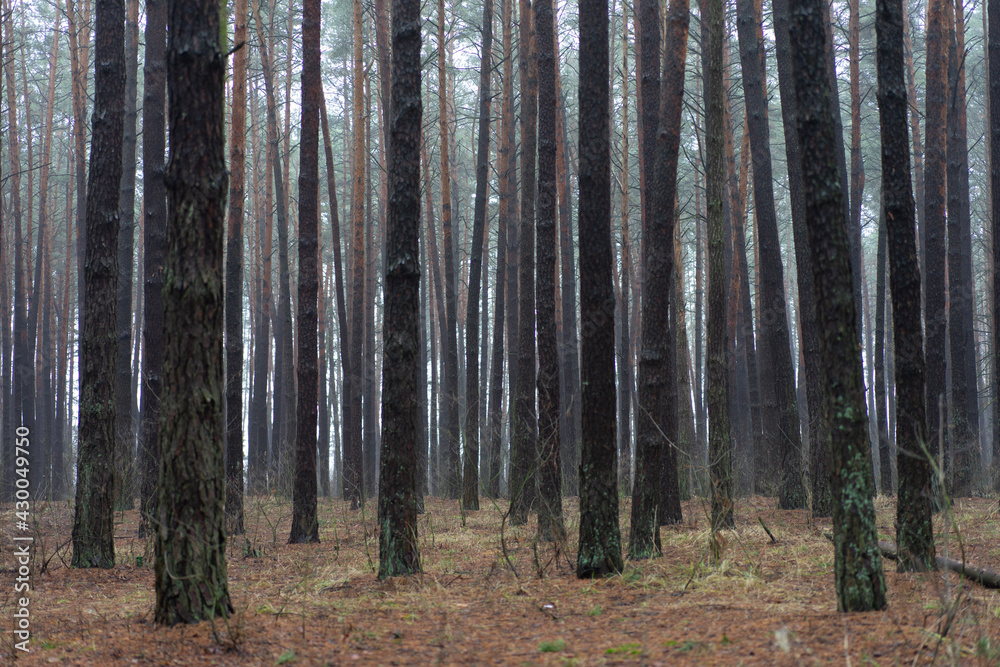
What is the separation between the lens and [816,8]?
446 centimetres

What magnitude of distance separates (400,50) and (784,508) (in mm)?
8293

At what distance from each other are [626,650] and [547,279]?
4886mm

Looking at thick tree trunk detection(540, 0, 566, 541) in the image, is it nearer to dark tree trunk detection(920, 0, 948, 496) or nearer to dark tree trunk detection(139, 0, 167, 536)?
dark tree trunk detection(139, 0, 167, 536)

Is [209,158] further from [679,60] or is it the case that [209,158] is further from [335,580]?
[679,60]

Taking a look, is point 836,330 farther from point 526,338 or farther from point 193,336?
point 526,338

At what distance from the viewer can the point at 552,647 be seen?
4.05 meters

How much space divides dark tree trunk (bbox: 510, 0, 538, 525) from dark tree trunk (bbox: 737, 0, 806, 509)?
121 inches

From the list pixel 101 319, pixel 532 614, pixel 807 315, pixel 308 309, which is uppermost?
pixel 308 309

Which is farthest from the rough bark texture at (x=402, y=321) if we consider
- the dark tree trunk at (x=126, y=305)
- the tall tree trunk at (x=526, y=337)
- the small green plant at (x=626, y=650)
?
the dark tree trunk at (x=126, y=305)

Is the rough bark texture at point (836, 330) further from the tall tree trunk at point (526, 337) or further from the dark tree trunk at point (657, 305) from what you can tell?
the tall tree trunk at point (526, 337)

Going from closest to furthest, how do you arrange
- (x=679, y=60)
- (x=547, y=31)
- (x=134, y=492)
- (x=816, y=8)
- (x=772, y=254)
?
(x=816, y=8), (x=679, y=60), (x=547, y=31), (x=772, y=254), (x=134, y=492)

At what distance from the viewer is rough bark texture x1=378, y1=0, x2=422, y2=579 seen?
20.0ft

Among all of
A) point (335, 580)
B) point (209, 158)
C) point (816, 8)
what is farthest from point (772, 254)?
point (209, 158)

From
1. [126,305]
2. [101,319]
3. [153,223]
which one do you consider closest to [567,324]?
[126,305]
